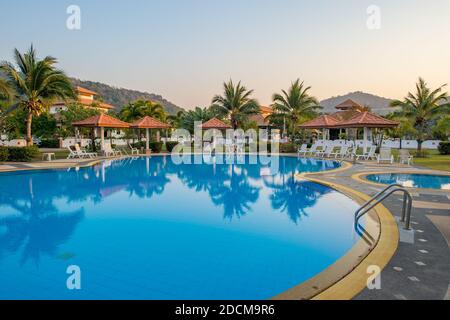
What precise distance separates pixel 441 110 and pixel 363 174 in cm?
1405

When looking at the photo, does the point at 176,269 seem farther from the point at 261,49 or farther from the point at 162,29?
the point at 261,49

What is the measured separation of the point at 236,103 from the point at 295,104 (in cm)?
551

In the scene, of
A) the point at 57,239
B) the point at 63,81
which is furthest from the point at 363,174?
the point at 63,81

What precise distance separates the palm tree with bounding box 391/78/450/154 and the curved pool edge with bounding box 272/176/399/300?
19839 mm

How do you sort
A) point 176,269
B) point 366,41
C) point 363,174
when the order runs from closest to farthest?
1. point 176,269
2. point 363,174
3. point 366,41

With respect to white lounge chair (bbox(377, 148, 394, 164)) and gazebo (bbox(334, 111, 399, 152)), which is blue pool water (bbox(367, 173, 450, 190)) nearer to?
white lounge chair (bbox(377, 148, 394, 164))

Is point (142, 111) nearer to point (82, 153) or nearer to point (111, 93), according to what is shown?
point (82, 153)

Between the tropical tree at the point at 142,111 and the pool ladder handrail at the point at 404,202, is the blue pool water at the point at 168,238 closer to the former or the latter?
the pool ladder handrail at the point at 404,202

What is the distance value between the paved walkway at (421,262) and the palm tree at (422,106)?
18.1 metres

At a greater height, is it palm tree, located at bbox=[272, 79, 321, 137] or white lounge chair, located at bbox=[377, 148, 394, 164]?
palm tree, located at bbox=[272, 79, 321, 137]

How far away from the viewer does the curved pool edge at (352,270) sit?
321cm

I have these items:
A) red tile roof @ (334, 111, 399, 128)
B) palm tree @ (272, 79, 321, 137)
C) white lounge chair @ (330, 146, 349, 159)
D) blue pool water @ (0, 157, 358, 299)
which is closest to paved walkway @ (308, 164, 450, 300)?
blue pool water @ (0, 157, 358, 299)

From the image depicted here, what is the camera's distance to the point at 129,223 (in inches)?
265

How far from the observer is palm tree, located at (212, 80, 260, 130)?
89.6 ft
